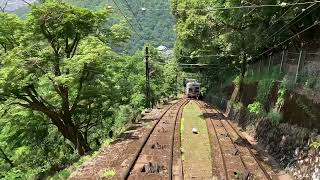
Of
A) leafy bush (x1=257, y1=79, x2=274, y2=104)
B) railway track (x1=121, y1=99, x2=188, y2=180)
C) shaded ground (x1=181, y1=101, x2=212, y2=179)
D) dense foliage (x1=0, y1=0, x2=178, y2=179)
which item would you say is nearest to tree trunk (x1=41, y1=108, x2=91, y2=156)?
dense foliage (x1=0, y1=0, x2=178, y2=179)

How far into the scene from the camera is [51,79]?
23641 millimetres

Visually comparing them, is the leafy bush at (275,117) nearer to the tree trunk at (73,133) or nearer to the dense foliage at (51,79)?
the dense foliage at (51,79)

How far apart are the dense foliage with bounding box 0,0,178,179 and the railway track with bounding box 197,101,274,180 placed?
735 cm

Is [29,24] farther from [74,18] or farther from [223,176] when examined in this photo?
[223,176]

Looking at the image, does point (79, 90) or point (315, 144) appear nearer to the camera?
point (315, 144)

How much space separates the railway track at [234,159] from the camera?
48.8 ft

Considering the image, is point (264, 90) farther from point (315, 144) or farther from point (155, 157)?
point (315, 144)

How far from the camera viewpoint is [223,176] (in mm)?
14445

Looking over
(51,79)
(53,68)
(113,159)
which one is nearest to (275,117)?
(113,159)

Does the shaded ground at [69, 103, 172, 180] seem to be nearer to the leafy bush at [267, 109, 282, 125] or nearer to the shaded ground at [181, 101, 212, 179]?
the shaded ground at [181, 101, 212, 179]

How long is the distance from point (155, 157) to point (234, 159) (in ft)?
10.6

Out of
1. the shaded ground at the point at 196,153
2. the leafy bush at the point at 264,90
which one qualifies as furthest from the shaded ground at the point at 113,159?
the leafy bush at the point at 264,90

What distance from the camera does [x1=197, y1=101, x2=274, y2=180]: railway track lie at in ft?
48.8

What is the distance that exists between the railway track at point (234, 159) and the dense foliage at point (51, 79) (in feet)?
24.1
